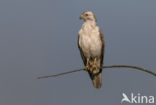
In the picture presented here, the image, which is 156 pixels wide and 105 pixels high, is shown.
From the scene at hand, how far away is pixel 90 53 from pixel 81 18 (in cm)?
84

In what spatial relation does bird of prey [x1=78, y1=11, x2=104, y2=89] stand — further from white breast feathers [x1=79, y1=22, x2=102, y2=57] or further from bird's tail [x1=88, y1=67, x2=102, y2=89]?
bird's tail [x1=88, y1=67, x2=102, y2=89]

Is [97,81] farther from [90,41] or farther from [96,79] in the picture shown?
[90,41]

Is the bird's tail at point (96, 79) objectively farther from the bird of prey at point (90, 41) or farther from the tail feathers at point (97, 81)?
the bird of prey at point (90, 41)

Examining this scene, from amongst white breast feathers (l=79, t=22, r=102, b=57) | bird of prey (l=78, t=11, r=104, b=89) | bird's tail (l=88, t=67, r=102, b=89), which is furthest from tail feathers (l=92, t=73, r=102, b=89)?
white breast feathers (l=79, t=22, r=102, b=57)

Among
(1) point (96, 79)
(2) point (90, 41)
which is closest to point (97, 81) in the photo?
(1) point (96, 79)

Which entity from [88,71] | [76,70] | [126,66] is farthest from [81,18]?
[126,66]

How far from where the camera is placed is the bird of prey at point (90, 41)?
7.28m

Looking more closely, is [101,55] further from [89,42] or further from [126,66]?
[126,66]

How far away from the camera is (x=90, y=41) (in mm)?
7309

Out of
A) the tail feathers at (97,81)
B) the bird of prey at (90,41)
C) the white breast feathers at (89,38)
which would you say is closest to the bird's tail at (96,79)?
the tail feathers at (97,81)

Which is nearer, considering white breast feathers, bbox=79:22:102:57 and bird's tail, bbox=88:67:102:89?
white breast feathers, bbox=79:22:102:57

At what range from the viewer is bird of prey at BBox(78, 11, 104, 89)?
7277 mm

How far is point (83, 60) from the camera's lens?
7.89 m

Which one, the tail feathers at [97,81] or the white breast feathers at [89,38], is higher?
the white breast feathers at [89,38]
